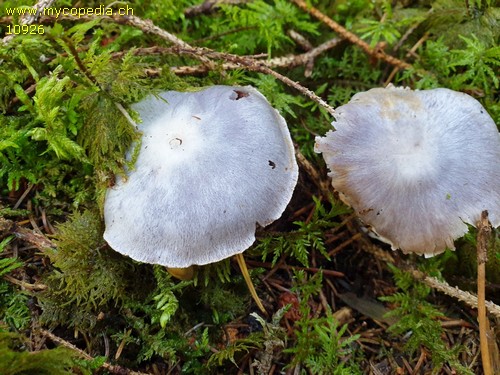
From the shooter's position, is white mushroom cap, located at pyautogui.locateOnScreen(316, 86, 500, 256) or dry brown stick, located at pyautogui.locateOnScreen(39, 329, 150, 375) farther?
white mushroom cap, located at pyautogui.locateOnScreen(316, 86, 500, 256)

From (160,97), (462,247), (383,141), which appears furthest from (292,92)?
(462,247)

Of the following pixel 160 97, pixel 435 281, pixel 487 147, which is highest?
pixel 160 97

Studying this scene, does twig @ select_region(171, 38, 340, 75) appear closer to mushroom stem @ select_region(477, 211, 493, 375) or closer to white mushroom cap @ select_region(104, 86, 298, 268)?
white mushroom cap @ select_region(104, 86, 298, 268)

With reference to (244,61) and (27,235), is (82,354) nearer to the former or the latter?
(27,235)

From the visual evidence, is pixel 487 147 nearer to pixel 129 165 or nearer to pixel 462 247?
pixel 462 247

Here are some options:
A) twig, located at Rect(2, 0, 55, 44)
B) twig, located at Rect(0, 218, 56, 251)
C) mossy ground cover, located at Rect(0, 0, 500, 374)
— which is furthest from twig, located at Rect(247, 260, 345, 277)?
twig, located at Rect(2, 0, 55, 44)

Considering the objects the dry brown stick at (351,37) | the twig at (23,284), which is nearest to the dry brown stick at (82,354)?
the twig at (23,284)
